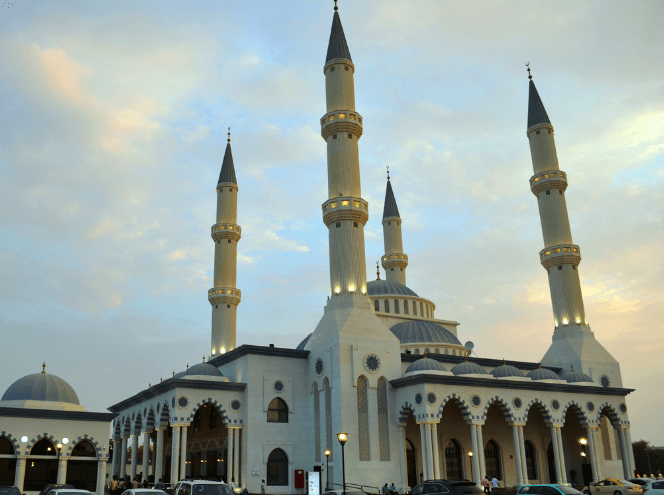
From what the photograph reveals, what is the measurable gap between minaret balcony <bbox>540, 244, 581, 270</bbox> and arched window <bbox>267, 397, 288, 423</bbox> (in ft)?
70.5

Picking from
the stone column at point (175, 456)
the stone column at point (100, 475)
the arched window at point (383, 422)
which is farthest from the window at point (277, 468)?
the stone column at point (100, 475)

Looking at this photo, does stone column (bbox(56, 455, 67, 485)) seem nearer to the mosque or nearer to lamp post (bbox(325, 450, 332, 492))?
the mosque

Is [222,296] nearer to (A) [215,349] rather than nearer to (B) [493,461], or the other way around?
(A) [215,349]

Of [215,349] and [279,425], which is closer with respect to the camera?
[279,425]

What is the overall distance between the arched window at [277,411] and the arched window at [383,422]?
18.1 feet

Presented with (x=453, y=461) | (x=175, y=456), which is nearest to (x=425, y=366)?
(x=453, y=461)

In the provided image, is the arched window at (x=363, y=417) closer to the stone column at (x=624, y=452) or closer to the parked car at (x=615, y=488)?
the parked car at (x=615, y=488)

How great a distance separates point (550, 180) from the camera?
44.9 meters

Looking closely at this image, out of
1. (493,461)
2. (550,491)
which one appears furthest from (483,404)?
(550,491)

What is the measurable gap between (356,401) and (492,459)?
1213 centimetres

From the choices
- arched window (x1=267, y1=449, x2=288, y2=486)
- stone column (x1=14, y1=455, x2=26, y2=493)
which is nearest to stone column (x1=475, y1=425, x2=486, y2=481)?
arched window (x1=267, y1=449, x2=288, y2=486)

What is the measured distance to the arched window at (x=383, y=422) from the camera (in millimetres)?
33875

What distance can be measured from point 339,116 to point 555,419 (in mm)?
22923

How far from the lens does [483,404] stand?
3553 cm
